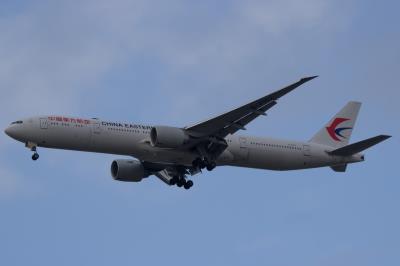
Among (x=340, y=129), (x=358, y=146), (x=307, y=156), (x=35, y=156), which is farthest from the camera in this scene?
(x=340, y=129)

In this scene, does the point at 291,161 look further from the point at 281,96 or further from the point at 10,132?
the point at 10,132

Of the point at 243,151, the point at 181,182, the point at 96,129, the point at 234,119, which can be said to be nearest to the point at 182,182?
the point at 181,182

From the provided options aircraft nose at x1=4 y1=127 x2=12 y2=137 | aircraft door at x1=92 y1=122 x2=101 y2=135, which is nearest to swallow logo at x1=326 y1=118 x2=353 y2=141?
aircraft door at x1=92 y1=122 x2=101 y2=135

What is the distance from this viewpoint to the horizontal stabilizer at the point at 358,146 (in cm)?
5523

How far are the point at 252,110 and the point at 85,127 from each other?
31.7 feet

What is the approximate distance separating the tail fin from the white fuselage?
306 centimetres

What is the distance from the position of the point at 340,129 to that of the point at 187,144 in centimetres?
1295

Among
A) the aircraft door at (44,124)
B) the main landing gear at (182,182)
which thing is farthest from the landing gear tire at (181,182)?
the aircraft door at (44,124)

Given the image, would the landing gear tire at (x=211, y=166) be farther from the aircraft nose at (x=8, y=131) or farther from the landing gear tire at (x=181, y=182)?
the aircraft nose at (x=8, y=131)

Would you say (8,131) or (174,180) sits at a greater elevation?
(8,131)

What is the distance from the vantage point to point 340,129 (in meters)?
62.9

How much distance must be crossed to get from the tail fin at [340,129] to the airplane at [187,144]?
0.08 metres

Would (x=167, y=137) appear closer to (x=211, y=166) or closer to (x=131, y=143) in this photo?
(x=131, y=143)

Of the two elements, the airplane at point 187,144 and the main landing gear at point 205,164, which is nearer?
the airplane at point 187,144
